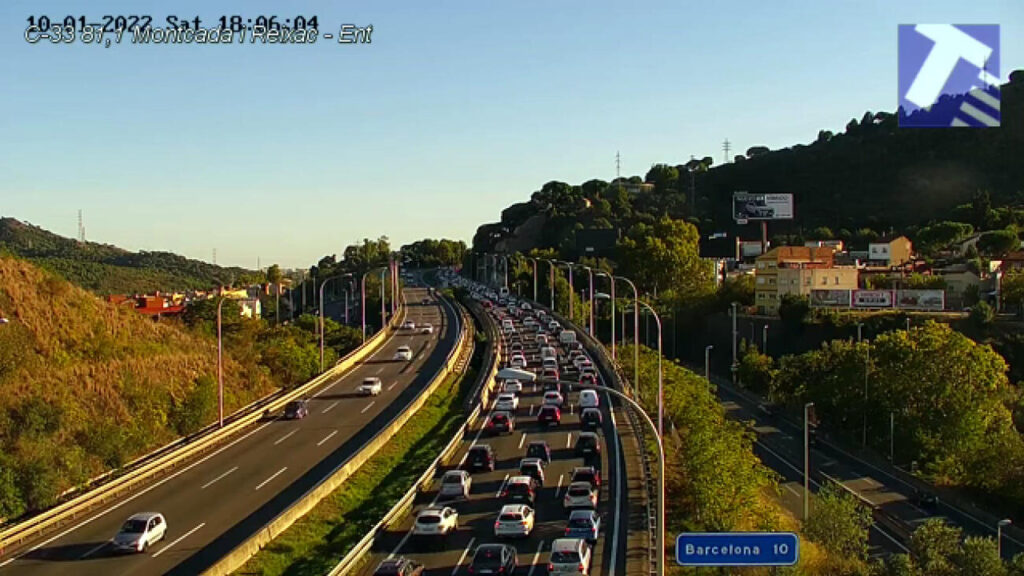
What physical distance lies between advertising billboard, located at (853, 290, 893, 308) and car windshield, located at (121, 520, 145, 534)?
73.0 metres

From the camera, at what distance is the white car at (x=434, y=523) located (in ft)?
85.2

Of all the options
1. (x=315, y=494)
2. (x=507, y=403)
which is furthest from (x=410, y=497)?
(x=507, y=403)

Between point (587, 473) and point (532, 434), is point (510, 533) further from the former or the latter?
point (532, 434)

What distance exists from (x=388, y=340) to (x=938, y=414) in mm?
43162

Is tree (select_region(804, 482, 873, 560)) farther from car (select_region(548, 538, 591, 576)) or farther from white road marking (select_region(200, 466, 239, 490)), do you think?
white road marking (select_region(200, 466, 239, 490))

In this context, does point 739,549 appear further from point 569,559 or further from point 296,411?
point 296,411

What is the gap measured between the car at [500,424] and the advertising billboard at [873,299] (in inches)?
2044

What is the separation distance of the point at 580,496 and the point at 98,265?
437 ft

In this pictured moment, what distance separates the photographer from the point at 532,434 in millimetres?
42625

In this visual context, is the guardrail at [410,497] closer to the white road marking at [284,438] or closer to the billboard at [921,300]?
the white road marking at [284,438]

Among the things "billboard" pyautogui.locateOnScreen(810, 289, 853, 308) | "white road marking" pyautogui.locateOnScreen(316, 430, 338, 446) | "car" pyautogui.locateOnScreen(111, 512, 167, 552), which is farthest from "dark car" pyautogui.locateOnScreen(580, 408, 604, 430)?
"billboard" pyautogui.locateOnScreen(810, 289, 853, 308)

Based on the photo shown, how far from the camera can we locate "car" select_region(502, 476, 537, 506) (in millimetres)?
29734

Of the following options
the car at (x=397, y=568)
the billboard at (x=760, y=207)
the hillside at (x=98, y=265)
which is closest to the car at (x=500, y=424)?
the car at (x=397, y=568)

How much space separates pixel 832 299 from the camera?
87.6m
